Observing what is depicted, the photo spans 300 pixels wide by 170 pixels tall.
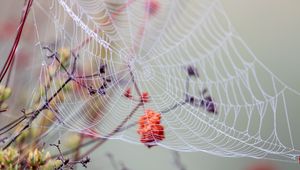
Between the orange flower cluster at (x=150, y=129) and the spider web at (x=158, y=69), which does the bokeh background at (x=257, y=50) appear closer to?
the spider web at (x=158, y=69)

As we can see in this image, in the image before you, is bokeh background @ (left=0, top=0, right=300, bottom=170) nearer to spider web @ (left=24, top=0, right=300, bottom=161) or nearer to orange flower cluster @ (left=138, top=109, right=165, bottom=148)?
spider web @ (left=24, top=0, right=300, bottom=161)

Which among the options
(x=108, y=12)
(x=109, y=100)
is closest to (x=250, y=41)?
(x=108, y=12)

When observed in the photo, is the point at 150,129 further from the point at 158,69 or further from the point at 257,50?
the point at 257,50

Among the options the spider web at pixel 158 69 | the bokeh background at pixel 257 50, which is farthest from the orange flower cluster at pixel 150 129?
the bokeh background at pixel 257 50

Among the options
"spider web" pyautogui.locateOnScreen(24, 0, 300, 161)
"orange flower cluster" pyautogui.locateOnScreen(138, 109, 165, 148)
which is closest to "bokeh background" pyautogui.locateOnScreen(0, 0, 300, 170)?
"spider web" pyautogui.locateOnScreen(24, 0, 300, 161)

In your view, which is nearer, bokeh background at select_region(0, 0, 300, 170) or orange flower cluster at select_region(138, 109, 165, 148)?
orange flower cluster at select_region(138, 109, 165, 148)
